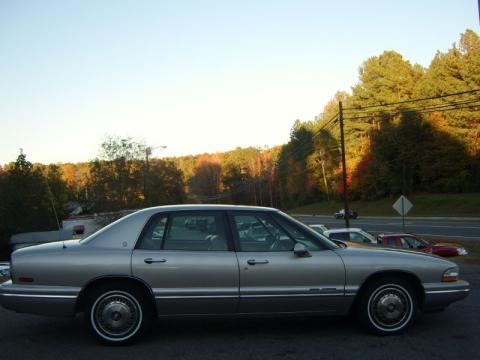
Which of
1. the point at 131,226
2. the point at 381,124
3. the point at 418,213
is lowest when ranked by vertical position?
the point at 418,213

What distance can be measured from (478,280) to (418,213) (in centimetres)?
4759

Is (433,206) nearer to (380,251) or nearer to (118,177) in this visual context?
(118,177)

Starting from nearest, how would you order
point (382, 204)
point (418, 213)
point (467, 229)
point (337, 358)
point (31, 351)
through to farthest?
point (337, 358) < point (31, 351) < point (467, 229) < point (418, 213) < point (382, 204)

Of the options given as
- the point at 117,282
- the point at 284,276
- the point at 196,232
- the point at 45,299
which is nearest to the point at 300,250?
the point at 284,276

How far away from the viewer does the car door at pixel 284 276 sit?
5.29 metres

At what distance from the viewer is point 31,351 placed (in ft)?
17.0

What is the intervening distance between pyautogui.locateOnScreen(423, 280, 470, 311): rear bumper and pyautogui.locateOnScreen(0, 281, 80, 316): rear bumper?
3.68m

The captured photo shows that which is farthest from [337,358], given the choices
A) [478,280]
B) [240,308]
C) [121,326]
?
[478,280]

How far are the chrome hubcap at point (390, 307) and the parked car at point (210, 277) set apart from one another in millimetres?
11

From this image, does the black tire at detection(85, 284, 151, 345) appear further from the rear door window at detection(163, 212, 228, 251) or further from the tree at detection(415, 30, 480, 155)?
the tree at detection(415, 30, 480, 155)

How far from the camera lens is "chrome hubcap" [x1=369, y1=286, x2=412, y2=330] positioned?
5457 millimetres

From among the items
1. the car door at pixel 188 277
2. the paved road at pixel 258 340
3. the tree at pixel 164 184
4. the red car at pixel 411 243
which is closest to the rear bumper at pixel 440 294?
the paved road at pixel 258 340

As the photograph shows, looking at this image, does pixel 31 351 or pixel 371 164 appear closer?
pixel 31 351

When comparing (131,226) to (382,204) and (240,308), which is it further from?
(382,204)
